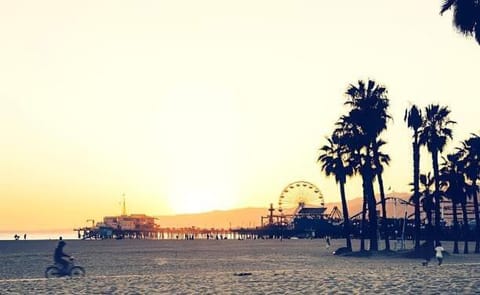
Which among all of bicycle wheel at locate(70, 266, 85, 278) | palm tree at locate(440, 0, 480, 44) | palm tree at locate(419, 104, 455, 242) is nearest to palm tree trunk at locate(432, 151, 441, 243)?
palm tree at locate(419, 104, 455, 242)

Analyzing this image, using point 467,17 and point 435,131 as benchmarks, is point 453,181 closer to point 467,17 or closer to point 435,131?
point 435,131

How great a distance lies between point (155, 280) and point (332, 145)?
37.6 metres

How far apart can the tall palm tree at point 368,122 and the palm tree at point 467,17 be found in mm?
27042

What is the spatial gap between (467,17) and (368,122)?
27460mm

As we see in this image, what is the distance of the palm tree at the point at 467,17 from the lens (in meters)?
27.2

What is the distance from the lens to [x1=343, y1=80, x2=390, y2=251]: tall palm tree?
54438 mm

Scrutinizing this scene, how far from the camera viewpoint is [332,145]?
63219mm

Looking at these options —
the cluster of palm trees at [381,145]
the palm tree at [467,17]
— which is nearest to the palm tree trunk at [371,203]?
the cluster of palm trees at [381,145]

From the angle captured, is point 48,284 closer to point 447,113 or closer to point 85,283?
point 85,283

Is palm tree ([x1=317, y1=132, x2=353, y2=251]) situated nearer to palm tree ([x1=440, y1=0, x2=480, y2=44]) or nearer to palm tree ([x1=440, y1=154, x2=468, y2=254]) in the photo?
palm tree ([x1=440, y1=154, x2=468, y2=254])

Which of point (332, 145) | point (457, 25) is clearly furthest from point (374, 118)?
point (457, 25)

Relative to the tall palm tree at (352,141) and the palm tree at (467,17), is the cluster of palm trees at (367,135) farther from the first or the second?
the palm tree at (467,17)

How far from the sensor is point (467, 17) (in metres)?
27.1

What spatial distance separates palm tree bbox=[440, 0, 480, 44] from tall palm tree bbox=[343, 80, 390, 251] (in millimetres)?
27042
